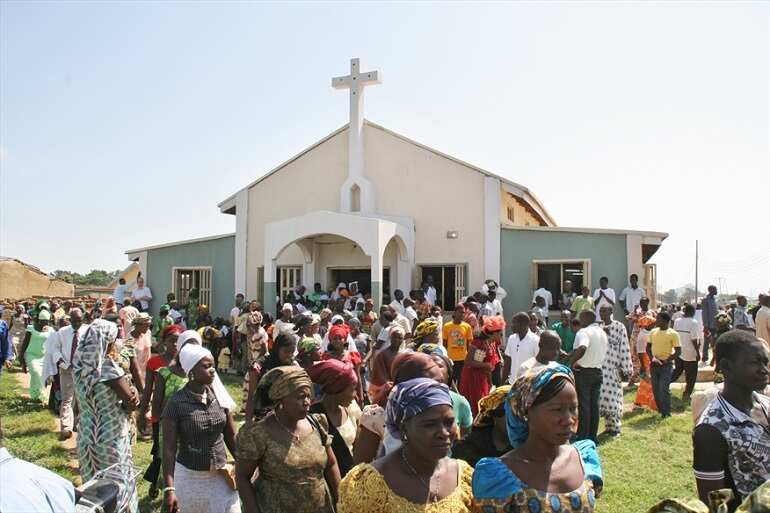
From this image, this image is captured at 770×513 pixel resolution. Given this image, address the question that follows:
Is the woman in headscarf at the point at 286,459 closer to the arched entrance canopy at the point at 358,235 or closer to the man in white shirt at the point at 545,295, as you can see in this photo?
the arched entrance canopy at the point at 358,235

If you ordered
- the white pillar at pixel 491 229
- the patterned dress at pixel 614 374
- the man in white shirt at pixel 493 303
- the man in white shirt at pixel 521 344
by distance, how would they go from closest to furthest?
the man in white shirt at pixel 521 344 → the patterned dress at pixel 614 374 → the man in white shirt at pixel 493 303 → the white pillar at pixel 491 229

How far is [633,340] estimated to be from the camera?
11.6m

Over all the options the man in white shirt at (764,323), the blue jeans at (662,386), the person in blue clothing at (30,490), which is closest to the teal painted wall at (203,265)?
the blue jeans at (662,386)

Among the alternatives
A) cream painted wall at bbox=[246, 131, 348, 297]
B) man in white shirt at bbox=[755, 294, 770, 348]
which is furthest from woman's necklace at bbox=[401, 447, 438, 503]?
cream painted wall at bbox=[246, 131, 348, 297]

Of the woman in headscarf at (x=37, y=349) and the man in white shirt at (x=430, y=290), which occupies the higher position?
the man in white shirt at (x=430, y=290)

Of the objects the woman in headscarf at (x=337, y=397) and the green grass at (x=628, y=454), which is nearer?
the woman in headscarf at (x=337, y=397)

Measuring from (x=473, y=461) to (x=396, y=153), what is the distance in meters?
13.1

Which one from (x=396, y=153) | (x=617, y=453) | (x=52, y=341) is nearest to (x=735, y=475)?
(x=617, y=453)

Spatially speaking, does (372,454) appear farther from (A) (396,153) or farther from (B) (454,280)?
(A) (396,153)

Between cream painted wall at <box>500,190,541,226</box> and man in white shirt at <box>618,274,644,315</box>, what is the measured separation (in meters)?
3.24

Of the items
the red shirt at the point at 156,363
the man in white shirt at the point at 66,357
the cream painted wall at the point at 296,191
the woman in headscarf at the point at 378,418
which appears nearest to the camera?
the woman in headscarf at the point at 378,418

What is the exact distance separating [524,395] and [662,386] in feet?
24.2

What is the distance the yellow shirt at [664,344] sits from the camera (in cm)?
865

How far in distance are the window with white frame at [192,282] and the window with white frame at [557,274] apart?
9.29 metres
